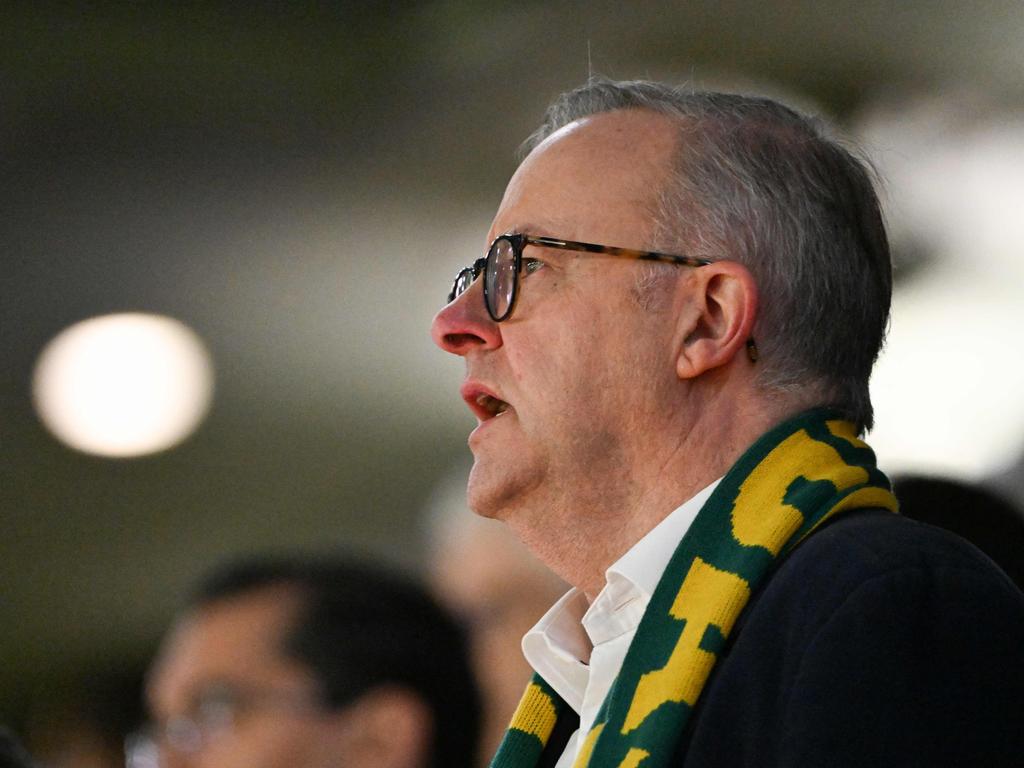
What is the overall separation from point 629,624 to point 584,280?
428 mm

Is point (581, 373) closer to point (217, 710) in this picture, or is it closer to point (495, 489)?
point (495, 489)

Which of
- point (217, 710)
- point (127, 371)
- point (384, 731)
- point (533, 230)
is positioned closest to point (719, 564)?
point (533, 230)

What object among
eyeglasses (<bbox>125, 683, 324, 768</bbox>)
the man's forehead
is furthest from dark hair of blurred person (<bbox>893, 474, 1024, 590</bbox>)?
eyeglasses (<bbox>125, 683, 324, 768</bbox>)

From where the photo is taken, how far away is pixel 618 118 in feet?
6.04

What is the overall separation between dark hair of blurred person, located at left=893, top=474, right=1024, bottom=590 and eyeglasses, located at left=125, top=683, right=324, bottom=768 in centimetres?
113

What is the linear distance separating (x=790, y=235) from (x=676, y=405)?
26cm

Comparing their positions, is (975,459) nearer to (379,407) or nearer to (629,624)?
(629,624)

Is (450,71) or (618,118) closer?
(618,118)

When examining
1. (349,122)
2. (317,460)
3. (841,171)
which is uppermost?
(349,122)

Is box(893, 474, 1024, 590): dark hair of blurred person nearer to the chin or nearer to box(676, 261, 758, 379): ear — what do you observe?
box(676, 261, 758, 379): ear

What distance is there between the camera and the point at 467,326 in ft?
5.74

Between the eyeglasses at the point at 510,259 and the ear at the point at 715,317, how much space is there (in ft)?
0.13

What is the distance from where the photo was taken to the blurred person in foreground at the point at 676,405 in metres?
1.34

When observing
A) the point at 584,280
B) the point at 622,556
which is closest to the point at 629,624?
the point at 622,556
